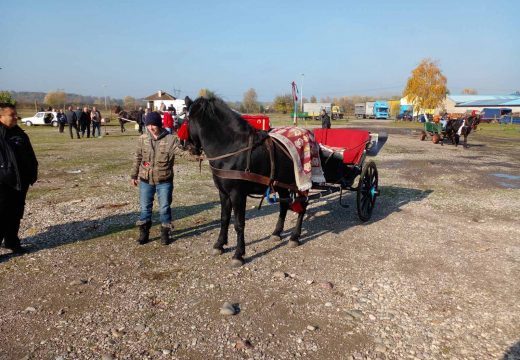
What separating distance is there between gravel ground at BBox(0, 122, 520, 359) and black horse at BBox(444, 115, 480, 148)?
13.8 metres

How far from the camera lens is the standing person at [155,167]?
5086mm

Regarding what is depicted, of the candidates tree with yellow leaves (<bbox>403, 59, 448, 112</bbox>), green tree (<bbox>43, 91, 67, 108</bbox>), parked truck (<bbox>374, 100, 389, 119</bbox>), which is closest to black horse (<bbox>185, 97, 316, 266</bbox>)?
tree with yellow leaves (<bbox>403, 59, 448, 112</bbox>)

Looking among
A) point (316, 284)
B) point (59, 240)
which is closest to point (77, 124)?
point (59, 240)

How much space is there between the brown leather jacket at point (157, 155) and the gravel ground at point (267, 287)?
107 cm

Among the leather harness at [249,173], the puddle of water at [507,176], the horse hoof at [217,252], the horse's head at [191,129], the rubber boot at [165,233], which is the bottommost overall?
the horse hoof at [217,252]

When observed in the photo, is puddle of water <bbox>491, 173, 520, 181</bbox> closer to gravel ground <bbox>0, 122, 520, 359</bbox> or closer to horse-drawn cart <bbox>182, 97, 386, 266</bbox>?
gravel ground <bbox>0, 122, 520, 359</bbox>

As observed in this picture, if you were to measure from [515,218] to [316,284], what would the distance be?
514 cm

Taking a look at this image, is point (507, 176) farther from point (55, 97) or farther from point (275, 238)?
point (55, 97)

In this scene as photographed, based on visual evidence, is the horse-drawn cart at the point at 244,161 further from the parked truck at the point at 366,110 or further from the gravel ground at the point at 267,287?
the parked truck at the point at 366,110

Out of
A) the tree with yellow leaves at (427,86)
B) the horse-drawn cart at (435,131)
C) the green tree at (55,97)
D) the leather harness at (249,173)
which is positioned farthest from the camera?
the green tree at (55,97)

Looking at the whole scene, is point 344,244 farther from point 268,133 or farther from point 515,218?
point 515,218

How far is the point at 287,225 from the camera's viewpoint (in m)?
6.52

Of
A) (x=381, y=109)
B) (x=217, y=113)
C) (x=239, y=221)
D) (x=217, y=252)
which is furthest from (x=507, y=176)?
(x=381, y=109)

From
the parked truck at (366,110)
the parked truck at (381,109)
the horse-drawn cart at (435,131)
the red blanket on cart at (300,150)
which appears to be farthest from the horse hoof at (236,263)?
the parked truck at (366,110)
